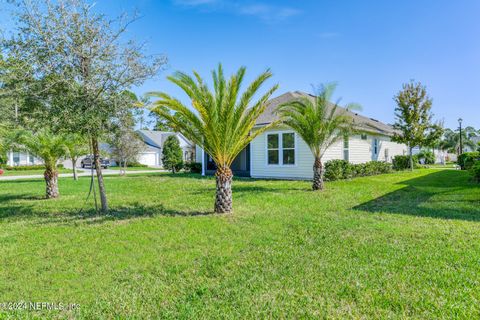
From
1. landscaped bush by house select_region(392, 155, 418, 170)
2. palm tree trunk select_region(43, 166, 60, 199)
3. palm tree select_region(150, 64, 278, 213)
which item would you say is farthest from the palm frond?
landscaped bush by house select_region(392, 155, 418, 170)

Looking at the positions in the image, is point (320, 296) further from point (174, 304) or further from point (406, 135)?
point (406, 135)

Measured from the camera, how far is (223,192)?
816 centimetres

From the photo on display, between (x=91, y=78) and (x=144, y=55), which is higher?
(x=144, y=55)

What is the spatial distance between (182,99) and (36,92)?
336 cm

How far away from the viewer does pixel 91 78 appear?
746 centimetres

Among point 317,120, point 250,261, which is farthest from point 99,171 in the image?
point 317,120

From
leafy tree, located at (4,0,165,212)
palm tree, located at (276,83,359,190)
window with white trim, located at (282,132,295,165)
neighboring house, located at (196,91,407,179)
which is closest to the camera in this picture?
leafy tree, located at (4,0,165,212)

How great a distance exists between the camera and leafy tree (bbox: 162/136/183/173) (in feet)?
74.1

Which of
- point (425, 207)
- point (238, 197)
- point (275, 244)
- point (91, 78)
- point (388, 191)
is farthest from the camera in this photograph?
point (388, 191)

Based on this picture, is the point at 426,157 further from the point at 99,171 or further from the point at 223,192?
the point at 99,171

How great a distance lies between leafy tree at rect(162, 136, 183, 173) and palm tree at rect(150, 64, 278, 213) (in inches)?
573

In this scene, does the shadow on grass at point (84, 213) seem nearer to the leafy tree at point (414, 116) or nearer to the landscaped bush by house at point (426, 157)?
the leafy tree at point (414, 116)

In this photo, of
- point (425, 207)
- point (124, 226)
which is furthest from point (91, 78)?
point (425, 207)

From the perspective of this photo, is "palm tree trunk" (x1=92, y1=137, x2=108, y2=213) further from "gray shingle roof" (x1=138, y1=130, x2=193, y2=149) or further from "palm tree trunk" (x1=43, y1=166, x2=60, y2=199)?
"gray shingle roof" (x1=138, y1=130, x2=193, y2=149)
